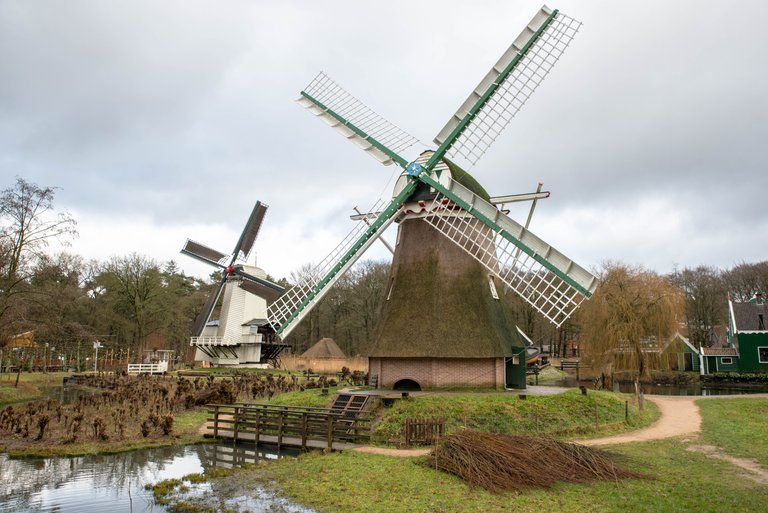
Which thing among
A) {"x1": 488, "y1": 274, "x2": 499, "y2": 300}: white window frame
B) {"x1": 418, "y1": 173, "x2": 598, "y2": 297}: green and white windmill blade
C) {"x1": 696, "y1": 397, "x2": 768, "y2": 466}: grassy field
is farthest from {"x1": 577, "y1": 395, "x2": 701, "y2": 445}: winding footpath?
{"x1": 488, "y1": 274, "x2": 499, "y2": 300}: white window frame

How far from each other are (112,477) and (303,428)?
406cm

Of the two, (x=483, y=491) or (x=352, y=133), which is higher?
(x=352, y=133)

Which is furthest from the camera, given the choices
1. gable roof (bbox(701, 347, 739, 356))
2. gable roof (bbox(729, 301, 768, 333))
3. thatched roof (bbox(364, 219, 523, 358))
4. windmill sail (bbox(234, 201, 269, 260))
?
windmill sail (bbox(234, 201, 269, 260))

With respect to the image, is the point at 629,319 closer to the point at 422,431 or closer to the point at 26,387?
the point at 422,431

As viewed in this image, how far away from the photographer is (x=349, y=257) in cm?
1655

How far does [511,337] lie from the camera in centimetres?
1638

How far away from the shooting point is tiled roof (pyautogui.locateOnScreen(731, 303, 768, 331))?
1380 inches

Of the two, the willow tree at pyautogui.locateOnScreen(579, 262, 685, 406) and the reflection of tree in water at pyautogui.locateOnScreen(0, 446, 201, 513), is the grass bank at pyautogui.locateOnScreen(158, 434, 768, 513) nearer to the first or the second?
the reflection of tree in water at pyautogui.locateOnScreen(0, 446, 201, 513)

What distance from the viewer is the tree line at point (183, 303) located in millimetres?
23125

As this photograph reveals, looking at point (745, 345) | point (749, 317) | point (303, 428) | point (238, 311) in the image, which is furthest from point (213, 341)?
point (749, 317)

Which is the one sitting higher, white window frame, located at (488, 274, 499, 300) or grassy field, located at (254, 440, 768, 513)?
white window frame, located at (488, 274, 499, 300)

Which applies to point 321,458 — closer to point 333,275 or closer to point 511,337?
point 333,275

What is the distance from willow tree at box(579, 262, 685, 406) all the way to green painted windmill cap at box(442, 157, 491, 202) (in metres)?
12.1

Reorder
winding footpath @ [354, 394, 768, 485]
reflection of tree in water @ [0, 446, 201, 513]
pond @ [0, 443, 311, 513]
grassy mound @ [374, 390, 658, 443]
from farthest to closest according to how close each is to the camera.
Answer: grassy mound @ [374, 390, 658, 443] < winding footpath @ [354, 394, 768, 485] < reflection of tree in water @ [0, 446, 201, 513] < pond @ [0, 443, 311, 513]
